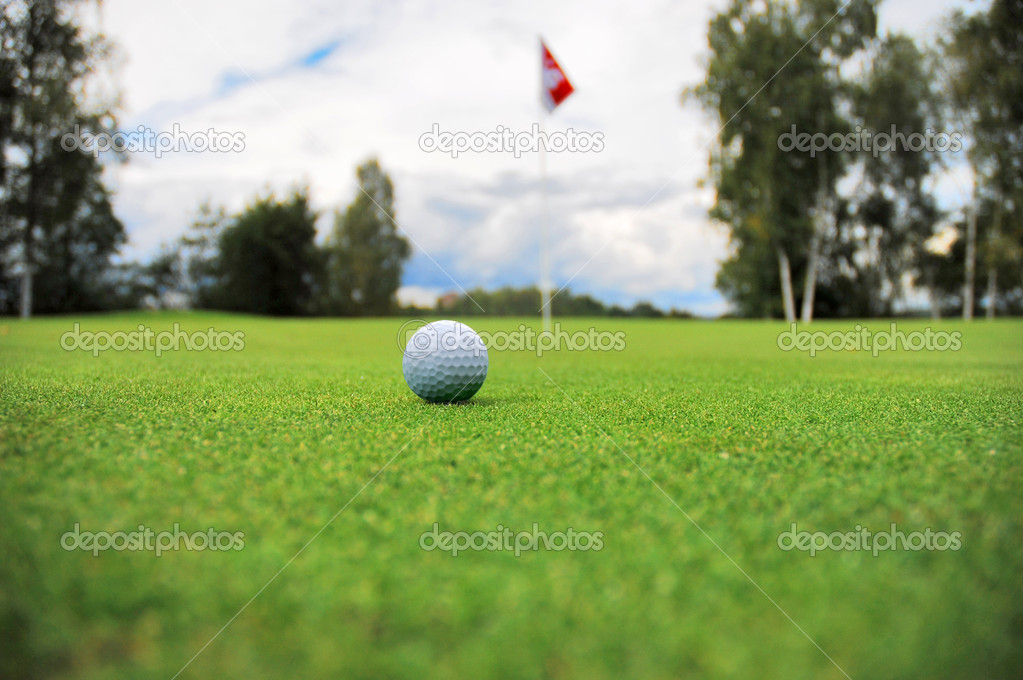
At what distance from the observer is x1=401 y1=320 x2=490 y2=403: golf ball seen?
14.8 ft

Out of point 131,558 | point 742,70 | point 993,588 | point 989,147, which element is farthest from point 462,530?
point 989,147

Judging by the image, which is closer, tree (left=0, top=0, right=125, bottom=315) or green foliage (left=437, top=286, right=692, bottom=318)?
green foliage (left=437, top=286, right=692, bottom=318)

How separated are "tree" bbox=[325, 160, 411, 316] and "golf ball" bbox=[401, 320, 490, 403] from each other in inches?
1194

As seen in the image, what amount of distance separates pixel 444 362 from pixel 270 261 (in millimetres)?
37387

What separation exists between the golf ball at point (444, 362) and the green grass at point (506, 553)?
0.32 meters

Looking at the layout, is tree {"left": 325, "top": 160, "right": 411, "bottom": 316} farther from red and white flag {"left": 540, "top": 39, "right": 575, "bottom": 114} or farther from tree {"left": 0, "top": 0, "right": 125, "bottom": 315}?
red and white flag {"left": 540, "top": 39, "right": 575, "bottom": 114}

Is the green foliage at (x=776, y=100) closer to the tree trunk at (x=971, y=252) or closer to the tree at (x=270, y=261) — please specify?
the tree trunk at (x=971, y=252)

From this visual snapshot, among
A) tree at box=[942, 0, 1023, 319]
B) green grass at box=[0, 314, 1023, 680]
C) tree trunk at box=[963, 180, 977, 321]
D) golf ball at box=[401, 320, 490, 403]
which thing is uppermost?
tree at box=[942, 0, 1023, 319]

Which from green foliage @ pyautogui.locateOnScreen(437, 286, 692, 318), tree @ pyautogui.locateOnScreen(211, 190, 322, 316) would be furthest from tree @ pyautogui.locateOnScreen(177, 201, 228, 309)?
green foliage @ pyautogui.locateOnScreen(437, 286, 692, 318)

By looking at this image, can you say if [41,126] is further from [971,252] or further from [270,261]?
[971,252]

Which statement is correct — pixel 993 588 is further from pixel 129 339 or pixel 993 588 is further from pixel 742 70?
pixel 742 70

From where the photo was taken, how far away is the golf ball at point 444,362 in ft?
14.8

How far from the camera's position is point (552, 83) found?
13336mm

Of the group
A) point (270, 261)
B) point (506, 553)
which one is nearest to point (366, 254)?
point (270, 261)
